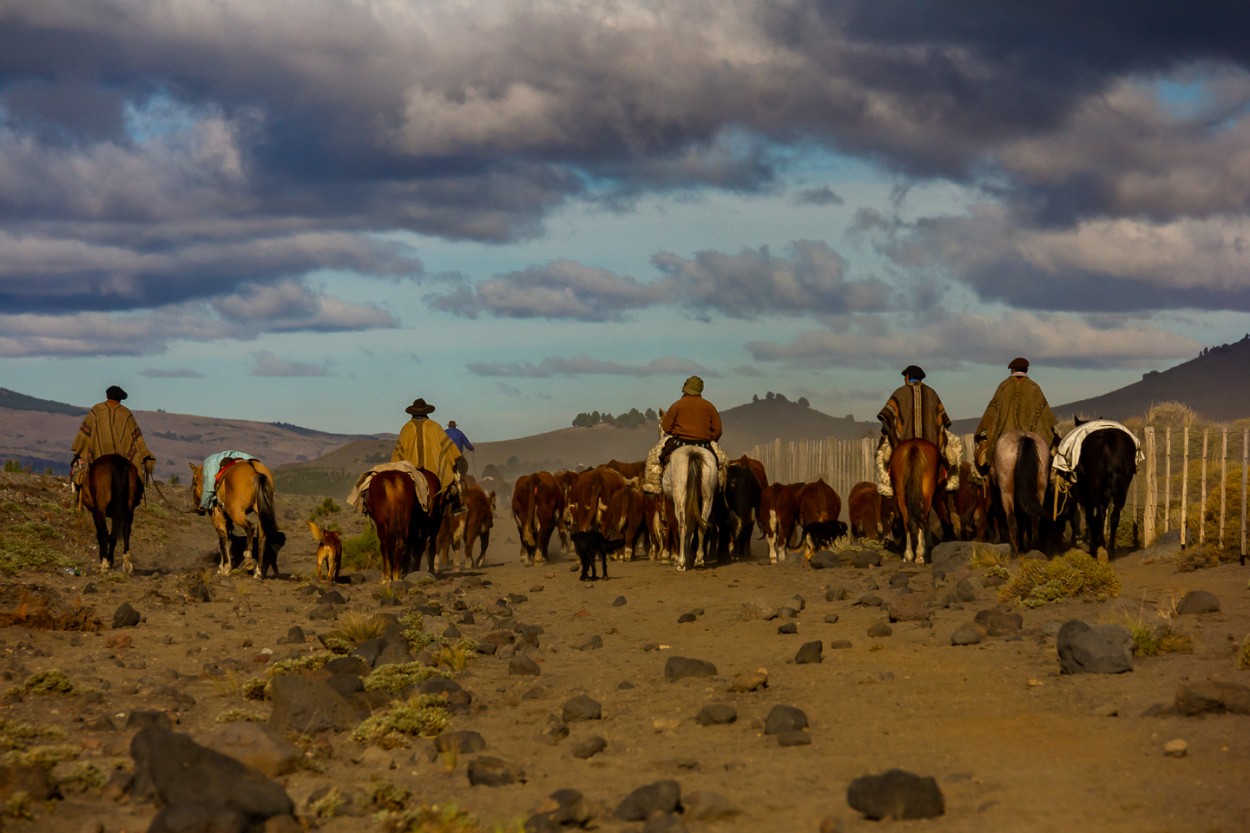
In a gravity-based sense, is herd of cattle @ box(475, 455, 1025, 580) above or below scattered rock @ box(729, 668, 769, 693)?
above

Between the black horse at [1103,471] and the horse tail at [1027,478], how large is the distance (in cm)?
51

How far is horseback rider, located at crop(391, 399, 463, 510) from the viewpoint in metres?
19.8

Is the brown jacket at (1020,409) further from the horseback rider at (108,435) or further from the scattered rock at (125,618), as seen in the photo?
the horseback rider at (108,435)

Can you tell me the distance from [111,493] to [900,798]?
15.2m

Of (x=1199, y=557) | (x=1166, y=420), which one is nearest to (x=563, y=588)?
(x=1199, y=557)

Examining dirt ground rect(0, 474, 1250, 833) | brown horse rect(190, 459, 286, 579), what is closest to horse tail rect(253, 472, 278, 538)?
brown horse rect(190, 459, 286, 579)

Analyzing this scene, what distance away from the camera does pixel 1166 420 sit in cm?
4728

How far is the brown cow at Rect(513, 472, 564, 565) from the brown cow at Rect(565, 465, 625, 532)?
356 millimetres

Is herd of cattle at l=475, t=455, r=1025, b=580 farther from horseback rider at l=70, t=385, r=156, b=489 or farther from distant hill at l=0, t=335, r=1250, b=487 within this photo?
distant hill at l=0, t=335, r=1250, b=487

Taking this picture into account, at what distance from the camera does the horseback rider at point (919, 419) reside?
19.2 metres

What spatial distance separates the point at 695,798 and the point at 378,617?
22.3ft

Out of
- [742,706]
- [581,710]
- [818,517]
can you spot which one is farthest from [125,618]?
[818,517]

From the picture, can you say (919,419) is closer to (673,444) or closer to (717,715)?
(673,444)

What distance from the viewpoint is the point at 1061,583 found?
43.3 ft
